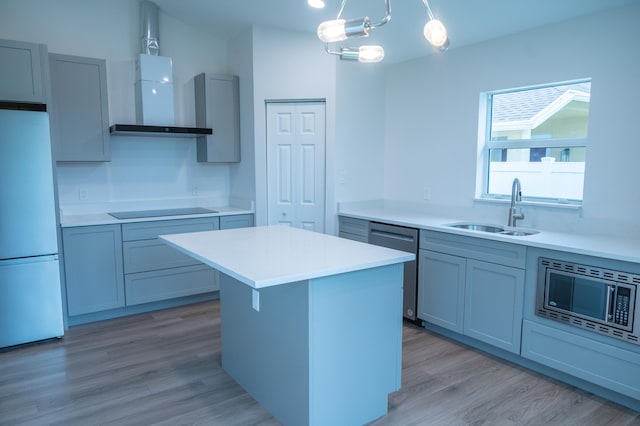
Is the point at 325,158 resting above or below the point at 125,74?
below


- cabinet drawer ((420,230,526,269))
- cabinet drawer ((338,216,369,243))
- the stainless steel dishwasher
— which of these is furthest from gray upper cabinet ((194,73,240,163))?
cabinet drawer ((420,230,526,269))

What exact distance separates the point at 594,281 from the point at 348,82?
270 cm

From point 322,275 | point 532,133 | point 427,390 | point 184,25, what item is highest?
point 184,25

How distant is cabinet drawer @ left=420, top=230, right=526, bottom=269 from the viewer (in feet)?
9.15

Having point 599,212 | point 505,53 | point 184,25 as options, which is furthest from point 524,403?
point 184,25

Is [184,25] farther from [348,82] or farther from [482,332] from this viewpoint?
[482,332]

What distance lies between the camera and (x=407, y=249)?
354cm

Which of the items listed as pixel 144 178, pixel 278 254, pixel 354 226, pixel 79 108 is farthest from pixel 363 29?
pixel 144 178

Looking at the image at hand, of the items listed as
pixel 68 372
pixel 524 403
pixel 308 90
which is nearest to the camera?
pixel 524 403

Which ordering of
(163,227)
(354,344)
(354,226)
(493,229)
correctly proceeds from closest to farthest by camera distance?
1. (354,344)
2. (493,229)
3. (163,227)
4. (354,226)

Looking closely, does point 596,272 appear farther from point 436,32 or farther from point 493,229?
point 436,32

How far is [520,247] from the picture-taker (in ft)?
9.04

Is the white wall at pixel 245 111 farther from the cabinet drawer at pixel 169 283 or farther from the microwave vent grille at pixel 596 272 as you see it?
the microwave vent grille at pixel 596 272

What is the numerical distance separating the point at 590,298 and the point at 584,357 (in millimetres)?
353
